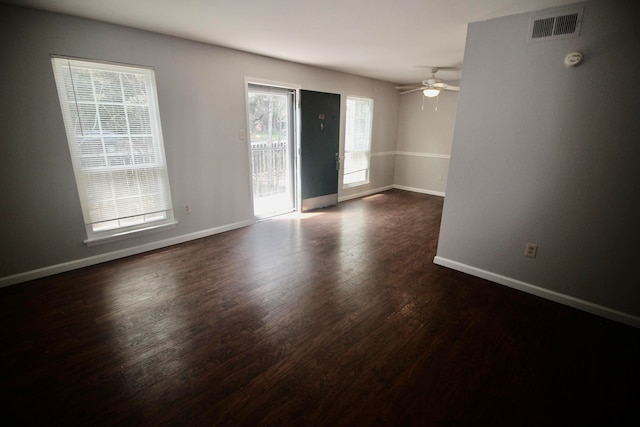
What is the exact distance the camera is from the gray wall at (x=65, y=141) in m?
2.43

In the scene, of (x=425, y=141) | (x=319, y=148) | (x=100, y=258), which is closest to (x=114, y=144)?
(x=100, y=258)

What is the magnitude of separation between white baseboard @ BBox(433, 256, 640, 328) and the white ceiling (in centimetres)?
226

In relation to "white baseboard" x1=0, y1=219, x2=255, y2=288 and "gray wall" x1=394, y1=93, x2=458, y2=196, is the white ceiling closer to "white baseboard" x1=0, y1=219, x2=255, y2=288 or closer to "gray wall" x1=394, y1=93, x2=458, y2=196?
"white baseboard" x1=0, y1=219, x2=255, y2=288

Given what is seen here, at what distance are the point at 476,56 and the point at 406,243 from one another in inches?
84.7

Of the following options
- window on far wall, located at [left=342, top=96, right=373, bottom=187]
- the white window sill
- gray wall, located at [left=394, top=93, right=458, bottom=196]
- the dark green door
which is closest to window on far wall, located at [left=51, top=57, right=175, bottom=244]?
the white window sill

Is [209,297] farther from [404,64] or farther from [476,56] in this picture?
[404,64]

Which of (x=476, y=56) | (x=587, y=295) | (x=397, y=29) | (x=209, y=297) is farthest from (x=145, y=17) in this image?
(x=587, y=295)

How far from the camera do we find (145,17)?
255cm

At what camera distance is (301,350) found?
6.21 ft

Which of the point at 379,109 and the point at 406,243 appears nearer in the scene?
the point at 406,243

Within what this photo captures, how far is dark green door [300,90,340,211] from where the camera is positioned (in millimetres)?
4703

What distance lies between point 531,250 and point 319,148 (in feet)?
11.3

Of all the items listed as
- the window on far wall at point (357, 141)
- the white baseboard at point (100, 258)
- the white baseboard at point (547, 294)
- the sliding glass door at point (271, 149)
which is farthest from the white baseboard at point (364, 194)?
the white baseboard at point (547, 294)

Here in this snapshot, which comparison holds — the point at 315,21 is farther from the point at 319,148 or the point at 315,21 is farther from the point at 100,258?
the point at 100,258
